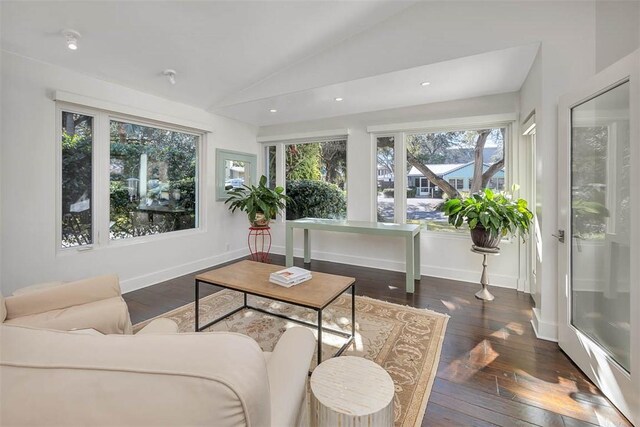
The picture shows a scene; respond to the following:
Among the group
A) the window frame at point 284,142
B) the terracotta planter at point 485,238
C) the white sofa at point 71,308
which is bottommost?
the white sofa at point 71,308

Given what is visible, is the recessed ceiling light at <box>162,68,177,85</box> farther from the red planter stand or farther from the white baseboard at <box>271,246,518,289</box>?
the white baseboard at <box>271,246,518,289</box>

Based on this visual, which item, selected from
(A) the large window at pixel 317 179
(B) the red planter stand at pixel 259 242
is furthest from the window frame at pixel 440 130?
(B) the red planter stand at pixel 259 242

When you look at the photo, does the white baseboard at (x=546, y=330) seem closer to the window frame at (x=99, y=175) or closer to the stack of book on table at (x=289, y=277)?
the stack of book on table at (x=289, y=277)

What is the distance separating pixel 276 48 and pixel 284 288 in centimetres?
266

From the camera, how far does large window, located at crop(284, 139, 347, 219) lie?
4.78 m

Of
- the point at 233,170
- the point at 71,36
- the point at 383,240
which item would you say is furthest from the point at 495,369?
the point at 233,170

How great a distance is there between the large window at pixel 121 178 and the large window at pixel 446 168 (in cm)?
336

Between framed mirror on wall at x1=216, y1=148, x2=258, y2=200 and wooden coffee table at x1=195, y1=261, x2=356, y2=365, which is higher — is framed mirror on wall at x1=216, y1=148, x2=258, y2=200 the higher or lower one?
the higher one

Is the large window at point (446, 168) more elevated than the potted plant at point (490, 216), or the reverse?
the large window at point (446, 168)

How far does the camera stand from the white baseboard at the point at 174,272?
3369 mm

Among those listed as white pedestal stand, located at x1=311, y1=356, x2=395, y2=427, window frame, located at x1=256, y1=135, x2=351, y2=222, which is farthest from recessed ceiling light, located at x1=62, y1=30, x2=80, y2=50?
white pedestal stand, located at x1=311, y1=356, x2=395, y2=427

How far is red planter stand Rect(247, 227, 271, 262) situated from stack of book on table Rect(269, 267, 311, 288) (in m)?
2.68

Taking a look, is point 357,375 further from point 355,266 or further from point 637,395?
point 355,266

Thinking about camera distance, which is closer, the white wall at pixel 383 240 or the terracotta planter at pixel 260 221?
the white wall at pixel 383 240
